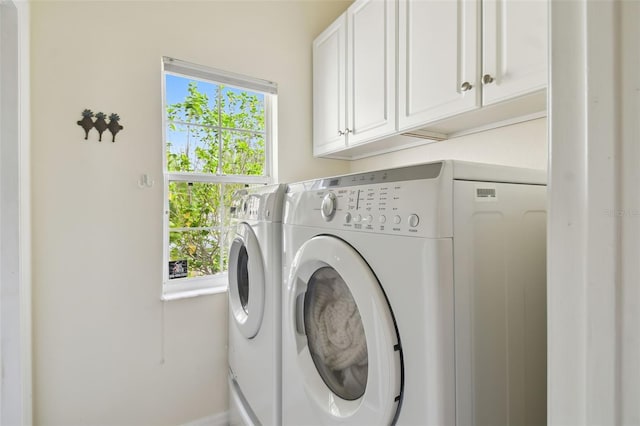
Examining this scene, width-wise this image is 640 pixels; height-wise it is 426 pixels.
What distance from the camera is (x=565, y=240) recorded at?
0.29 metres

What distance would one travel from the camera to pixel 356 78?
5.89 ft

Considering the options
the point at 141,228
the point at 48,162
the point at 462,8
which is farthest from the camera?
the point at 141,228

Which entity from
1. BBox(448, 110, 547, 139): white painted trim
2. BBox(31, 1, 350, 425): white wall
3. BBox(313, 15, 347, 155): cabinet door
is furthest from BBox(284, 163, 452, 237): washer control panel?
BBox(31, 1, 350, 425): white wall

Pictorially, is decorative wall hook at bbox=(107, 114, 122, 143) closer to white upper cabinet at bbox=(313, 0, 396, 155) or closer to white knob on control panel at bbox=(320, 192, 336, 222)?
white upper cabinet at bbox=(313, 0, 396, 155)

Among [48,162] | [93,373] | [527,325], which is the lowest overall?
[93,373]

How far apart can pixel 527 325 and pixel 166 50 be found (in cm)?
206

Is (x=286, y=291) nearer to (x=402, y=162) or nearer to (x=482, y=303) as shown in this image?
→ (x=482, y=303)

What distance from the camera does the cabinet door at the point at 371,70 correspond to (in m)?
1.56

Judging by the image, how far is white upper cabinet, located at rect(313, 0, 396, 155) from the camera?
Result: 1.58 m

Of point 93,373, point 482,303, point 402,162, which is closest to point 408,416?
point 482,303

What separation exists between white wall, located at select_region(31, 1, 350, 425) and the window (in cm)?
10

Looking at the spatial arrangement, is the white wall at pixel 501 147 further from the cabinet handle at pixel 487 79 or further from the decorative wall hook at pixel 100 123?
the decorative wall hook at pixel 100 123

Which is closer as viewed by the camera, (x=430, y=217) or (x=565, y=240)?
(x=565, y=240)

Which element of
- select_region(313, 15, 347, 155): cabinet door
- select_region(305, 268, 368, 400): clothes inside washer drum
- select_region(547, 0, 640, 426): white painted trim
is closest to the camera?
select_region(547, 0, 640, 426): white painted trim
